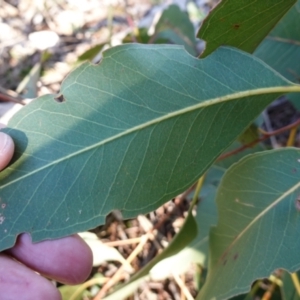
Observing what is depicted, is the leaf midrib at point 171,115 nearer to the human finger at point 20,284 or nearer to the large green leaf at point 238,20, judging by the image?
the large green leaf at point 238,20

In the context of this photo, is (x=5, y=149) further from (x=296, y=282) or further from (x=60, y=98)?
(x=296, y=282)

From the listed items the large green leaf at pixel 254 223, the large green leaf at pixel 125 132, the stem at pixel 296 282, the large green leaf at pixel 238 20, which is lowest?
the stem at pixel 296 282

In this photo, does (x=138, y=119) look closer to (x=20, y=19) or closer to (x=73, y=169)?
(x=73, y=169)

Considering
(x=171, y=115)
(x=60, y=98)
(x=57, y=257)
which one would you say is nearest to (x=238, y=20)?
(x=171, y=115)

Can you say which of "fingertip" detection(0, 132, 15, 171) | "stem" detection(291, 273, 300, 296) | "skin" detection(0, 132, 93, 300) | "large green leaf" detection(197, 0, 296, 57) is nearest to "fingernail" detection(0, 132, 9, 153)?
"fingertip" detection(0, 132, 15, 171)

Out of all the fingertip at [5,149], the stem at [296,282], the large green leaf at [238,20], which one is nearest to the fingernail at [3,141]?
the fingertip at [5,149]

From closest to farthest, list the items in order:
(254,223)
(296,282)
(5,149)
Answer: (5,149), (254,223), (296,282)

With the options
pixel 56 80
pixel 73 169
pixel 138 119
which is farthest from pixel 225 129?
pixel 56 80

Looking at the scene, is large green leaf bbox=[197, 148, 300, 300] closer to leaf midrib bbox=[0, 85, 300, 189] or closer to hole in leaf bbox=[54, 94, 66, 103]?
leaf midrib bbox=[0, 85, 300, 189]
